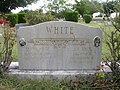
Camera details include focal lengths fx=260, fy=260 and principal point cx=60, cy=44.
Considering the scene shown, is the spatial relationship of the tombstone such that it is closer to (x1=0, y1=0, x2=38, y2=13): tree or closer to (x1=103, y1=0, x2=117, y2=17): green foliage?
(x1=103, y1=0, x2=117, y2=17): green foliage

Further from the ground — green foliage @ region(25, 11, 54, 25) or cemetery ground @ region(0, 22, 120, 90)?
green foliage @ region(25, 11, 54, 25)

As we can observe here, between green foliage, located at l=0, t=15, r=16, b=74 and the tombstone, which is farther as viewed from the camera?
the tombstone

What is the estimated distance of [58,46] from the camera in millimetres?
5414

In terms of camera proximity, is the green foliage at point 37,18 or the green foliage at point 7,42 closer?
the green foliage at point 7,42

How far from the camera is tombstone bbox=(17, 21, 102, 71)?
5348mm

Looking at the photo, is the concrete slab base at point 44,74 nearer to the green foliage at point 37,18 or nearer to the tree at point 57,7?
the green foliage at point 37,18

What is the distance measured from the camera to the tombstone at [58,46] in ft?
17.5

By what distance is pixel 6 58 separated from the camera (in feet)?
17.4

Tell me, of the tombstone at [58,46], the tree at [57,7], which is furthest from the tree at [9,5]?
the tombstone at [58,46]

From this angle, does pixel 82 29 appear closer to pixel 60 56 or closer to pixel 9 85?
pixel 60 56

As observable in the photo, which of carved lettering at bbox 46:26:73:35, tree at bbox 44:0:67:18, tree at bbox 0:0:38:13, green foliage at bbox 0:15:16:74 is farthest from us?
tree at bbox 0:0:38:13

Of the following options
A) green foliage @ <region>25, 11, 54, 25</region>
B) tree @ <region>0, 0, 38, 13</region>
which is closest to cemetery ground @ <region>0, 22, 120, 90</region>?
green foliage @ <region>25, 11, 54, 25</region>

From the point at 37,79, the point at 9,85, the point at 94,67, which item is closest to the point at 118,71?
the point at 94,67

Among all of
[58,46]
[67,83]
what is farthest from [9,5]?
[67,83]
